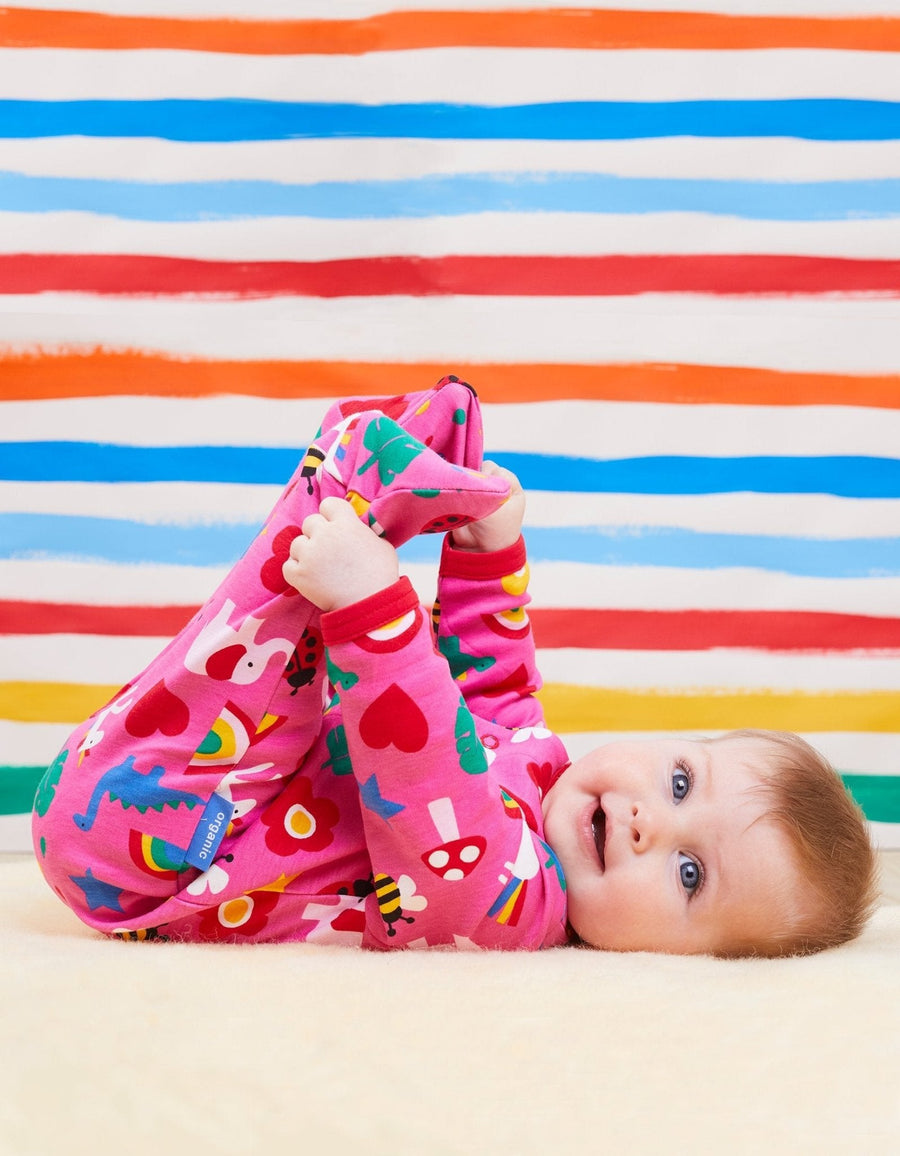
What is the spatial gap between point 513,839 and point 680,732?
753mm

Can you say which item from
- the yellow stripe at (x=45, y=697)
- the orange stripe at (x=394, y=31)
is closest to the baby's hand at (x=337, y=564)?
the yellow stripe at (x=45, y=697)

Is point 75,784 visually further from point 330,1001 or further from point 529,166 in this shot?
point 529,166

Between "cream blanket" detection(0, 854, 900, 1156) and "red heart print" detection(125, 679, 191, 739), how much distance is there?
0.52ft

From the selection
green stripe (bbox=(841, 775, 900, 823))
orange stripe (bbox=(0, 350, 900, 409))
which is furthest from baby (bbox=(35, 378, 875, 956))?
Answer: green stripe (bbox=(841, 775, 900, 823))

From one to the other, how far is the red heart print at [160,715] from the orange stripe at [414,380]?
2.52ft

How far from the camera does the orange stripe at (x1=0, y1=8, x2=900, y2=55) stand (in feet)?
4.84

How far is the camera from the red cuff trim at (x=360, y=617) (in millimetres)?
774

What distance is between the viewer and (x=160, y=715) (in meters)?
0.82

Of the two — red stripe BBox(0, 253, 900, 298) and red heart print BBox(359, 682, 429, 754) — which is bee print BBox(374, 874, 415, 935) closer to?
red heart print BBox(359, 682, 429, 754)

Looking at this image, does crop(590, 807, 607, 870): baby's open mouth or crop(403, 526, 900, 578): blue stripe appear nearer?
crop(590, 807, 607, 870): baby's open mouth

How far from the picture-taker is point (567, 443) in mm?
1530

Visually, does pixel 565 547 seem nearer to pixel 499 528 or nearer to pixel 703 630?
pixel 703 630

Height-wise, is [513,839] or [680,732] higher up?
[513,839]

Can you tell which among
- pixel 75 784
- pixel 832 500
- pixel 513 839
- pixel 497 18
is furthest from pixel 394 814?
pixel 497 18
